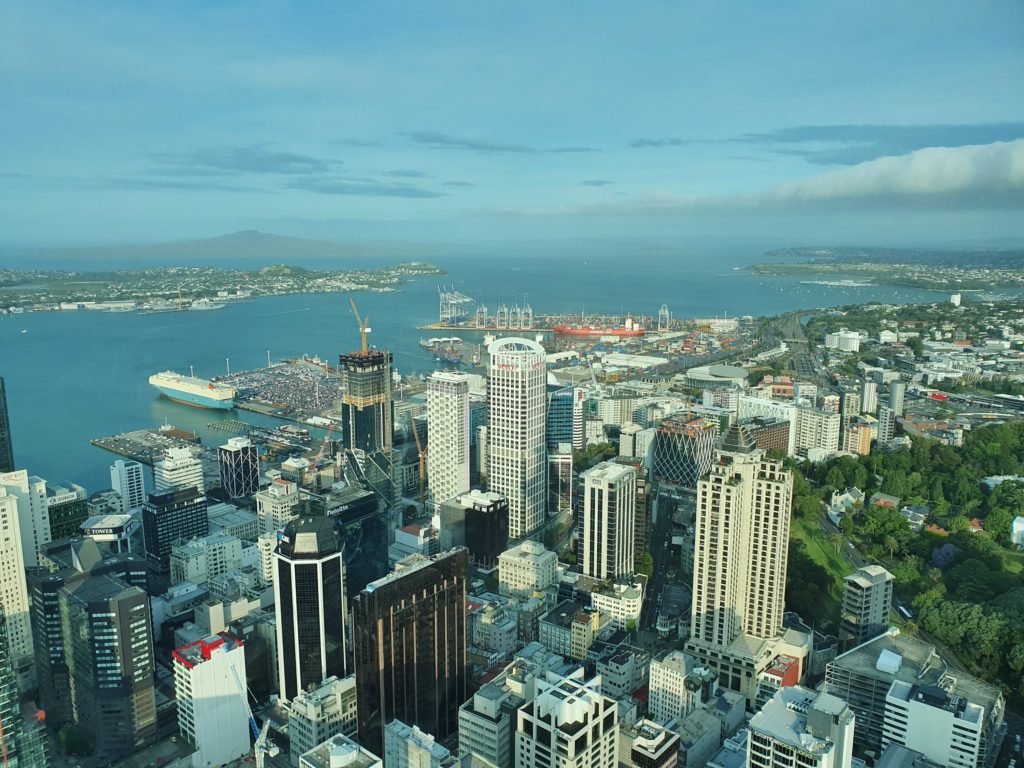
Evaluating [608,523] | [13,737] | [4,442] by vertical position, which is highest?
[4,442]

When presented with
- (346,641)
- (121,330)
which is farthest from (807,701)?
(121,330)

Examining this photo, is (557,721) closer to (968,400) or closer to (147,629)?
(147,629)

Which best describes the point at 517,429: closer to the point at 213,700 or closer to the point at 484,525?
the point at 484,525

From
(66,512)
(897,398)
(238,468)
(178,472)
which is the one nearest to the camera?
(66,512)

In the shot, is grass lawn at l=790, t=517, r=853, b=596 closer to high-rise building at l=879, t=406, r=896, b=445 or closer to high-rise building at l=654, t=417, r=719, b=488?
high-rise building at l=654, t=417, r=719, b=488

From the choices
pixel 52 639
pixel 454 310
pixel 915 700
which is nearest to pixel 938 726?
pixel 915 700
